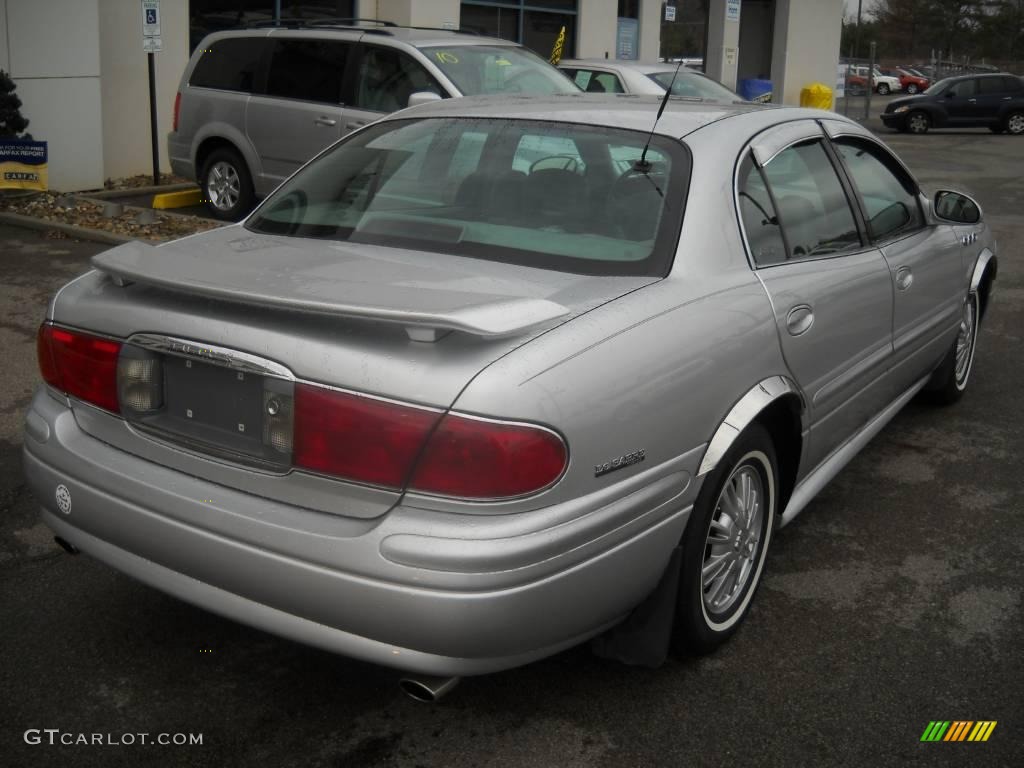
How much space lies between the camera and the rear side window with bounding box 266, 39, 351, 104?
1048 cm

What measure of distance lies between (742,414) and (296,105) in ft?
26.7

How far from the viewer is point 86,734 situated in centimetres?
303

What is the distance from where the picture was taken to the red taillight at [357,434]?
263 centimetres

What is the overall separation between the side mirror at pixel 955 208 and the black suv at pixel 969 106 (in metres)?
24.4

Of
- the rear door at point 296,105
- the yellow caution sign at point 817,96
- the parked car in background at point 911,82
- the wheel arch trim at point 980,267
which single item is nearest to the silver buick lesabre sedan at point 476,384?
the wheel arch trim at point 980,267

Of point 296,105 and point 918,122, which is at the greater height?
point 296,105

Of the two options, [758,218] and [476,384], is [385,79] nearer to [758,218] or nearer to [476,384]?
[758,218]

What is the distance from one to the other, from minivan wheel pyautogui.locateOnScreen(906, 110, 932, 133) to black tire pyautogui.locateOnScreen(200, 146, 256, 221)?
21288 mm

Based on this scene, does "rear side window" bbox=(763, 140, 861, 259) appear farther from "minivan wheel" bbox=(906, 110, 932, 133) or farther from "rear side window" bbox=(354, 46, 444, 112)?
"minivan wheel" bbox=(906, 110, 932, 133)

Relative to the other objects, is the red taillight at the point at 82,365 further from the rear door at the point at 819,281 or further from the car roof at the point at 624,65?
the car roof at the point at 624,65

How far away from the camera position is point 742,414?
328cm

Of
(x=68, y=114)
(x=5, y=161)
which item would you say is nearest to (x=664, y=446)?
(x=5, y=161)

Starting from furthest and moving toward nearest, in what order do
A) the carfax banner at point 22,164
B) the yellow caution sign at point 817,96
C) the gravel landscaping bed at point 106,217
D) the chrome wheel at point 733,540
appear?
the yellow caution sign at point 817,96 < the carfax banner at point 22,164 < the gravel landscaping bed at point 106,217 < the chrome wheel at point 733,540

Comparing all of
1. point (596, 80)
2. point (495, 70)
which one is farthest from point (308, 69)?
point (596, 80)
